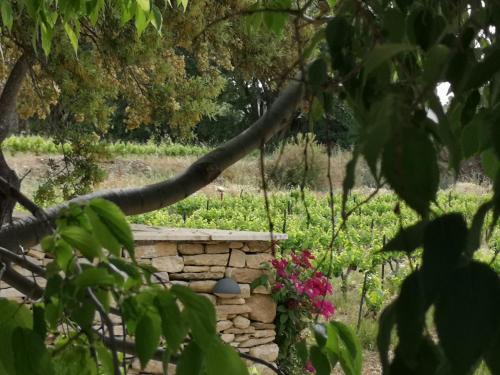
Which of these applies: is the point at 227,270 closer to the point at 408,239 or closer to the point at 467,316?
the point at 408,239

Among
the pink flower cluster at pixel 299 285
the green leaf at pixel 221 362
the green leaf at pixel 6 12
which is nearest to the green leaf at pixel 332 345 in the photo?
the green leaf at pixel 221 362

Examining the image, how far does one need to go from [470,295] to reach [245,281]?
5.58 m

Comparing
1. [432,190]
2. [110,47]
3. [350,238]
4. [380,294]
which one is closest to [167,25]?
[110,47]

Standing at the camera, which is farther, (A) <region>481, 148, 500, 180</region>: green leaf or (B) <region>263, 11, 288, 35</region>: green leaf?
(B) <region>263, 11, 288, 35</region>: green leaf

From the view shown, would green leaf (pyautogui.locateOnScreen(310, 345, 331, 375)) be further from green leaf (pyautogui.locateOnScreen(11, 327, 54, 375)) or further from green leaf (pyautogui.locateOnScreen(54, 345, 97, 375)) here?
green leaf (pyautogui.locateOnScreen(11, 327, 54, 375))

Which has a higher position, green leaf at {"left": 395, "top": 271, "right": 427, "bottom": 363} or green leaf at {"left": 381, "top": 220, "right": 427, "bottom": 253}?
green leaf at {"left": 381, "top": 220, "right": 427, "bottom": 253}

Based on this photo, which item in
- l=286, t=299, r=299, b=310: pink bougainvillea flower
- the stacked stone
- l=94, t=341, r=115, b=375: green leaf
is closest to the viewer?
l=94, t=341, r=115, b=375: green leaf

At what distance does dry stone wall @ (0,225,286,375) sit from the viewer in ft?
19.2

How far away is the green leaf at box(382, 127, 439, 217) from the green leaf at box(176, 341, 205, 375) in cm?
55

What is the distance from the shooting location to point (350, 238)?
31.5 ft

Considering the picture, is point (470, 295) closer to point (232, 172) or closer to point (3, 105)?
point (3, 105)

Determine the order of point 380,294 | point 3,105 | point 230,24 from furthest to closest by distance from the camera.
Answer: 1. point 380,294
2. point 230,24
3. point 3,105

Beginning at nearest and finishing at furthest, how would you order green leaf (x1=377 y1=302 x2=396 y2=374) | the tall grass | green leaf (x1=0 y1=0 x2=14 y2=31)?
green leaf (x1=377 y1=302 x2=396 y2=374)
green leaf (x1=0 y1=0 x2=14 y2=31)
the tall grass

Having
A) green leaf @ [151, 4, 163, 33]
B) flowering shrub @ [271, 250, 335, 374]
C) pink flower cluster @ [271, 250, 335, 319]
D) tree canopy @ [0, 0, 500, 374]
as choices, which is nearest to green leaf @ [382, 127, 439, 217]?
tree canopy @ [0, 0, 500, 374]
